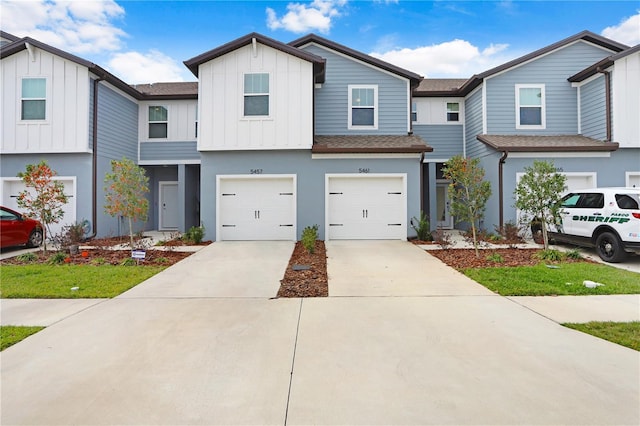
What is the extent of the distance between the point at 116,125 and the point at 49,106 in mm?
2128

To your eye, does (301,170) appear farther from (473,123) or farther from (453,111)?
(453,111)

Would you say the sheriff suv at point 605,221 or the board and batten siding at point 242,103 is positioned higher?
the board and batten siding at point 242,103

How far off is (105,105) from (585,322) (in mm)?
15536

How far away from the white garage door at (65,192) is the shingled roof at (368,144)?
910 centimetres

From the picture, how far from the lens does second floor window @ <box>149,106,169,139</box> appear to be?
48.5ft

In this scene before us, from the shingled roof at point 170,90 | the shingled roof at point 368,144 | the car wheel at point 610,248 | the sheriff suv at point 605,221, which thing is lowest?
the car wheel at point 610,248

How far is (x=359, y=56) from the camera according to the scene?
1284cm

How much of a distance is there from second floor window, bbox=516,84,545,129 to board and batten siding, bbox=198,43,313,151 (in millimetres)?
8616

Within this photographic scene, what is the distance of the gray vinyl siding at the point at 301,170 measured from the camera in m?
11.4

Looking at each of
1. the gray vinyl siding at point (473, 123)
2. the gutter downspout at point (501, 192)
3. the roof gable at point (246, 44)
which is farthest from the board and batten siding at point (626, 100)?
the roof gable at point (246, 44)

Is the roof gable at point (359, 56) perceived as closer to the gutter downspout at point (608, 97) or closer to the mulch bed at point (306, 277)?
the gutter downspout at point (608, 97)

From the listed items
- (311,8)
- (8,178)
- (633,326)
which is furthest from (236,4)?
(633,326)

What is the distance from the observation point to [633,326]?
411 cm

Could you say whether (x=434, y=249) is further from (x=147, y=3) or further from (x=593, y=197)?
(x=147, y=3)
